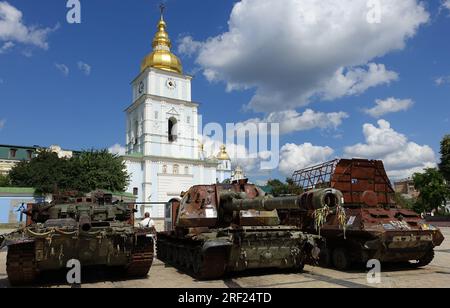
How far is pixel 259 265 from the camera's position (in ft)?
32.9

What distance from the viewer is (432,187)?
4338cm

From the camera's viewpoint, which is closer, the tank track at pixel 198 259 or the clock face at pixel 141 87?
the tank track at pixel 198 259

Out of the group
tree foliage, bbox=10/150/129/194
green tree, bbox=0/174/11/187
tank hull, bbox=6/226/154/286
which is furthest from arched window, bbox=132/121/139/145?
tank hull, bbox=6/226/154/286

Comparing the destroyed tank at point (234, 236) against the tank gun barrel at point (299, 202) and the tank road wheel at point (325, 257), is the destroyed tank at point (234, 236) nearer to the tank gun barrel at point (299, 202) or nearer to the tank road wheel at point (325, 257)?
the tank gun barrel at point (299, 202)

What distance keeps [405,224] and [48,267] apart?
8.54m

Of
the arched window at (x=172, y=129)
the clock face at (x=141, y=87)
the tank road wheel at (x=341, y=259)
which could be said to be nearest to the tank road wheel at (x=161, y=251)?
the tank road wheel at (x=341, y=259)

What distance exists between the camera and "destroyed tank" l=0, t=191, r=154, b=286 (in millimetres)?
8711

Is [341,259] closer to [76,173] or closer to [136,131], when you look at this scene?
[76,173]

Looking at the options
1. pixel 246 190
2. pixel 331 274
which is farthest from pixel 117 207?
pixel 331 274

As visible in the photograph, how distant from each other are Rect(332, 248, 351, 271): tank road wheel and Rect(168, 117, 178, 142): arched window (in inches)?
1659

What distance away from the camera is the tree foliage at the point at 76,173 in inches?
1570

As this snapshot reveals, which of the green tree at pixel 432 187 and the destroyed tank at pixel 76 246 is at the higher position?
the green tree at pixel 432 187

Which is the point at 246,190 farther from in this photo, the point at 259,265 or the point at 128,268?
the point at 128,268
